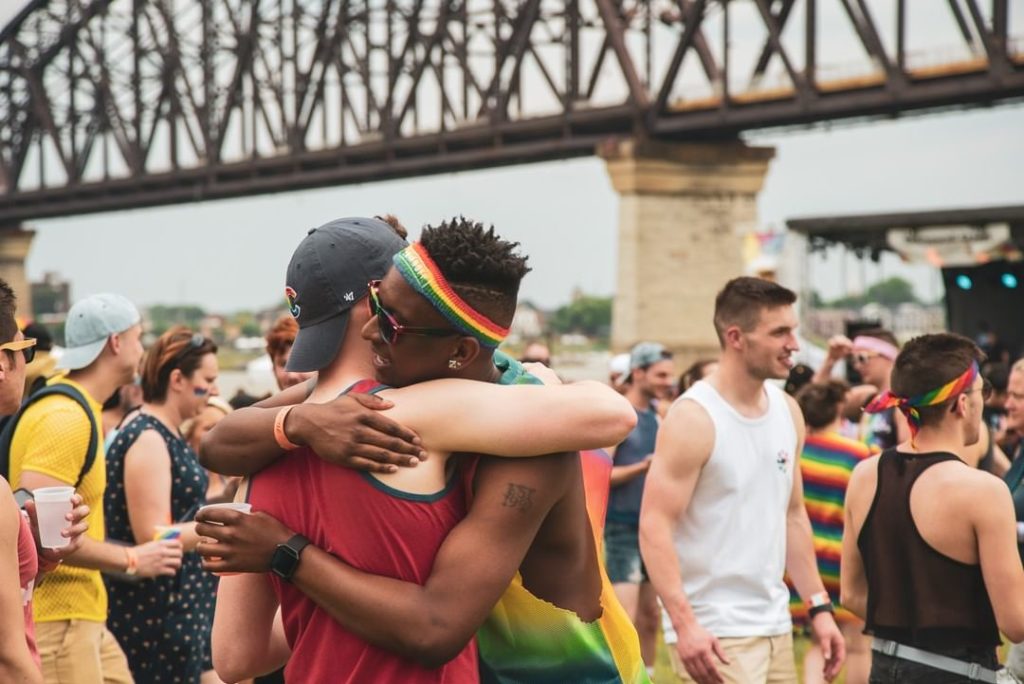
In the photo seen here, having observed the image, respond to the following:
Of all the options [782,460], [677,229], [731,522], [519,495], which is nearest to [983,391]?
[782,460]

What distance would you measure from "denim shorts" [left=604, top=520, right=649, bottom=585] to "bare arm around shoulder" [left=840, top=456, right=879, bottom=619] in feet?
12.0

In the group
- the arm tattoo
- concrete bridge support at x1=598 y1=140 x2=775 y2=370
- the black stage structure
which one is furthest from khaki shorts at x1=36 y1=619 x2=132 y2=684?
concrete bridge support at x1=598 y1=140 x2=775 y2=370

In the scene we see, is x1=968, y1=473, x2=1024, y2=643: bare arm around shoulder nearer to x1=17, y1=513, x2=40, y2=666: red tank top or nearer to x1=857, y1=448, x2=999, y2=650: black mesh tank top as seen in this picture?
x1=857, y1=448, x2=999, y2=650: black mesh tank top

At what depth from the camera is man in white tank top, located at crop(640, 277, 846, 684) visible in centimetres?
506

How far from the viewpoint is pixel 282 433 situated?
8.74 ft

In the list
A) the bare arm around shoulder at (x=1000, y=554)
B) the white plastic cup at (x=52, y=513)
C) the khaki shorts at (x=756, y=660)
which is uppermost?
the white plastic cup at (x=52, y=513)

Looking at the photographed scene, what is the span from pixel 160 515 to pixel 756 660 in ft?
7.20

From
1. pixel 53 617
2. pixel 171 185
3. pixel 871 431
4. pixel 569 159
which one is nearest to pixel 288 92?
pixel 171 185

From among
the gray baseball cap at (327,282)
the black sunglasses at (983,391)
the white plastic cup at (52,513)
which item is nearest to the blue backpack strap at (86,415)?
the white plastic cup at (52,513)

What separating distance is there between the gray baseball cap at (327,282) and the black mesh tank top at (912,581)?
224 cm

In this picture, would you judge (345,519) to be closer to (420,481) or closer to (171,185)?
(420,481)

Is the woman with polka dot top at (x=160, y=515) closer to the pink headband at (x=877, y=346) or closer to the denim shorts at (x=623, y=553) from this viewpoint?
the denim shorts at (x=623, y=553)

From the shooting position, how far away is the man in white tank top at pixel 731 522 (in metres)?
5.06

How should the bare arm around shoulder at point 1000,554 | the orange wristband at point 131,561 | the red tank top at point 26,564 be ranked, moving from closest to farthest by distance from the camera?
the red tank top at point 26,564, the bare arm around shoulder at point 1000,554, the orange wristband at point 131,561
